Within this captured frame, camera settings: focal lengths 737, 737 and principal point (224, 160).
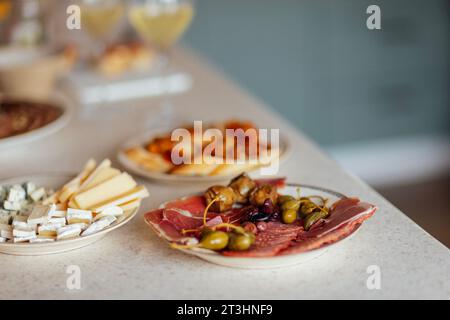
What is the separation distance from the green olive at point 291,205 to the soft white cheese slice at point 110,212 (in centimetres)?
23

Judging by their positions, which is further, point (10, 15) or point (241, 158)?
point (10, 15)

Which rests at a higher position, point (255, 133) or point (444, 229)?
point (255, 133)

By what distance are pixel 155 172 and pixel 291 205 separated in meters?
0.34

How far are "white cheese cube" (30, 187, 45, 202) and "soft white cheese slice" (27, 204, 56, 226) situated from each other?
2.4 inches

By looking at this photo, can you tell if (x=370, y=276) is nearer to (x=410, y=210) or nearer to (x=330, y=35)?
(x=410, y=210)

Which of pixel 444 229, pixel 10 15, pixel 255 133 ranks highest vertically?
pixel 10 15

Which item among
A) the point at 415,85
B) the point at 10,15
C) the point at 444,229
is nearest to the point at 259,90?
the point at 415,85

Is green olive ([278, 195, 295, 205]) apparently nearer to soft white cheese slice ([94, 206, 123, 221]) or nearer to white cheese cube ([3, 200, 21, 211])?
soft white cheese slice ([94, 206, 123, 221])

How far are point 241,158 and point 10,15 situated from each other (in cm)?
119

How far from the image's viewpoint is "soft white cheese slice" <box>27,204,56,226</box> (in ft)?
3.33

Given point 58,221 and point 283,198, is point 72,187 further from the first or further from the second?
point 283,198

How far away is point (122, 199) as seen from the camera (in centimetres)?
107

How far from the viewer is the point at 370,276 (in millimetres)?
947

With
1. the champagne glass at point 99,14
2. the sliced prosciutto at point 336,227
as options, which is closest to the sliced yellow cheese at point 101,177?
the sliced prosciutto at point 336,227
